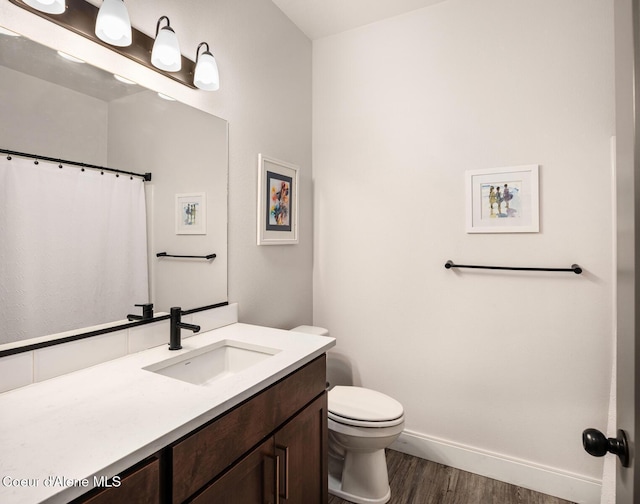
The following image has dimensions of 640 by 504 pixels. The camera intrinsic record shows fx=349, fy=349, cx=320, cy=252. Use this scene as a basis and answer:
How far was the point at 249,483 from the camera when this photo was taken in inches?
39.7

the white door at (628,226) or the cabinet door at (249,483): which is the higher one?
the white door at (628,226)

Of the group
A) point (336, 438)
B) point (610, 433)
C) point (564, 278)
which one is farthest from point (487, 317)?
point (336, 438)

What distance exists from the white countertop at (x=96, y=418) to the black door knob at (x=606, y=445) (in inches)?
30.9

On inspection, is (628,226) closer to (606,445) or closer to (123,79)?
(606,445)

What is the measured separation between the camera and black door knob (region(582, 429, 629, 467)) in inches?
22.0

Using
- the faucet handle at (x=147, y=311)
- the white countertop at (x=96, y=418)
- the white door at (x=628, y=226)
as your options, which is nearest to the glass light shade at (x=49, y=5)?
the faucet handle at (x=147, y=311)

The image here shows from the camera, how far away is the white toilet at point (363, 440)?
169 cm

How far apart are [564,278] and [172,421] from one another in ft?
6.25

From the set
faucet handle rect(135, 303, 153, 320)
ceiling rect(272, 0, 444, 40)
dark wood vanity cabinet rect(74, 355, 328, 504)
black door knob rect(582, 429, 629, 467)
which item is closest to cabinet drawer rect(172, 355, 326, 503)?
dark wood vanity cabinet rect(74, 355, 328, 504)

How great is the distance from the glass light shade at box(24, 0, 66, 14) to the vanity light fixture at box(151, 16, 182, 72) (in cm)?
30

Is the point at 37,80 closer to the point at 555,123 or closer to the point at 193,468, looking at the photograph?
the point at 193,468

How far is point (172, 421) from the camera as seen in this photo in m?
0.81

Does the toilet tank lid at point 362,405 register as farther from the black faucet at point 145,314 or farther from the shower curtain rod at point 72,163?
the shower curtain rod at point 72,163

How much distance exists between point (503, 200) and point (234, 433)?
176 cm
